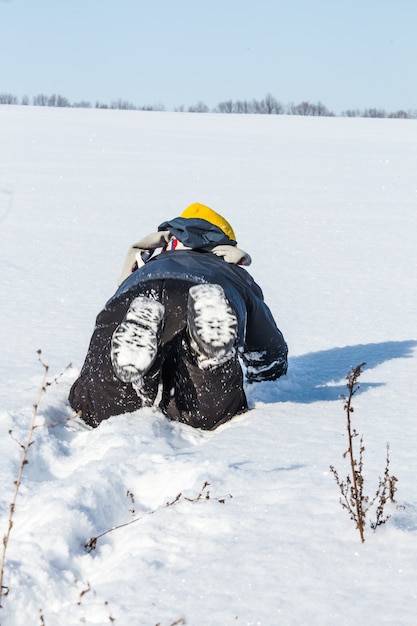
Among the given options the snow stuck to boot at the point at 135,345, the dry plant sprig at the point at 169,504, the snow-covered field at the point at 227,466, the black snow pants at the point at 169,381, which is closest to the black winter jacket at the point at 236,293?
the black snow pants at the point at 169,381

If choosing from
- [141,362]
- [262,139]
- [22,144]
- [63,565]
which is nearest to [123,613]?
[63,565]

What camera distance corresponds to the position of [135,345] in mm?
2879

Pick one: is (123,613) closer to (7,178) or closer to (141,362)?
(141,362)

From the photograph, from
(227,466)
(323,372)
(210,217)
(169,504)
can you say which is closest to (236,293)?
(210,217)

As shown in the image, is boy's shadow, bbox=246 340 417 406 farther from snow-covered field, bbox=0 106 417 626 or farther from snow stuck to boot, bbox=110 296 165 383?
snow stuck to boot, bbox=110 296 165 383

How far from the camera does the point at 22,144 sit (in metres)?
20.1

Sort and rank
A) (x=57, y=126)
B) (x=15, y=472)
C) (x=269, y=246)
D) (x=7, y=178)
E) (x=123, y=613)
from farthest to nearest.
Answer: (x=57, y=126), (x=7, y=178), (x=269, y=246), (x=15, y=472), (x=123, y=613)

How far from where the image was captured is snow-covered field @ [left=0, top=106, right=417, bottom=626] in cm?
185

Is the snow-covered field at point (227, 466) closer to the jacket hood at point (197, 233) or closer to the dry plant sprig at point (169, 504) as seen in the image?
the dry plant sprig at point (169, 504)

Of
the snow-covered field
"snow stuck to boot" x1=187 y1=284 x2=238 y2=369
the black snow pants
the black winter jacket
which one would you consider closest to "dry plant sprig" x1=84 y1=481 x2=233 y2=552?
the snow-covered field

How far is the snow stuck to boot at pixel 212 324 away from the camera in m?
2.94

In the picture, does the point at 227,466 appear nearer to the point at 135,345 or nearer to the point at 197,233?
the point at 135,345

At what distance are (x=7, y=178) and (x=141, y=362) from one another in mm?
11286

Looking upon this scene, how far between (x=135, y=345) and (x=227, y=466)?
21.7 inches
